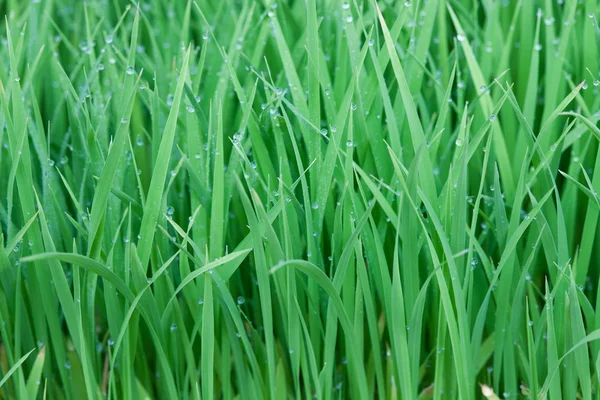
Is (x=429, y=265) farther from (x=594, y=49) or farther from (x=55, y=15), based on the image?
(x=55, y=15)

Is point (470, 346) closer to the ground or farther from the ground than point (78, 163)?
closer to the ground

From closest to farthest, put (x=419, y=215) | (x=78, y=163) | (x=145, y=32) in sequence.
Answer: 1. (x=419, y=215)
2. (x=78, y=163)
3. (x=145, y=32)

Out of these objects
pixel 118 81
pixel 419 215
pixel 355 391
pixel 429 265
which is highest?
pixel 118 81

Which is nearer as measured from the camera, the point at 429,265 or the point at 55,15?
the point at 429,265

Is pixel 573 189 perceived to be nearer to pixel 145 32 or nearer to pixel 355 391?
pixel 355 391

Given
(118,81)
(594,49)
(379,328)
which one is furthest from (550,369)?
(118,81)

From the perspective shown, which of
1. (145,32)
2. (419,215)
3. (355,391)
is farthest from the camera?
(145,32)

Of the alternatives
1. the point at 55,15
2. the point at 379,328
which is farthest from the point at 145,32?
the point at 379,328
